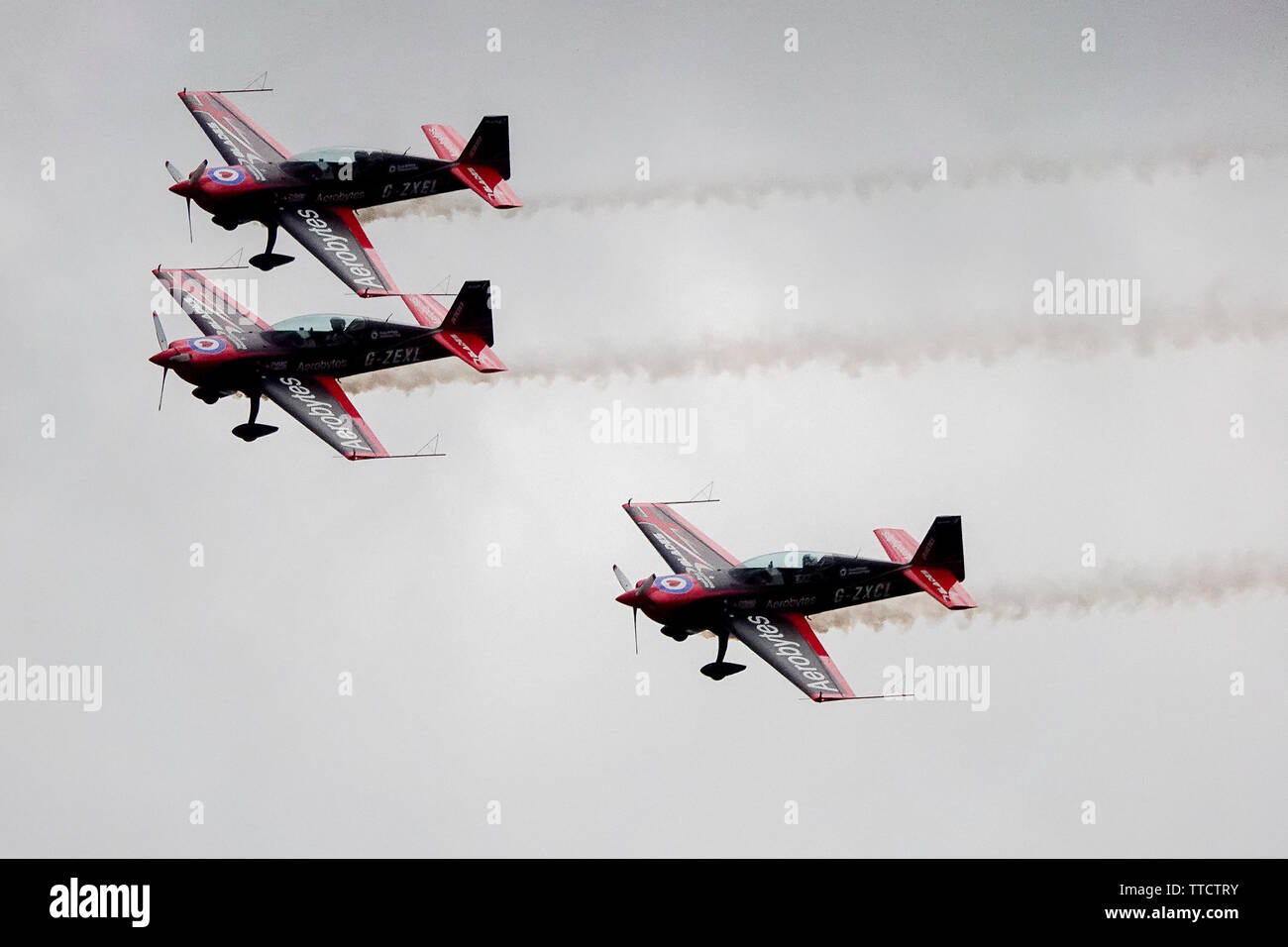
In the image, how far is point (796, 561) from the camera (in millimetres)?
80000

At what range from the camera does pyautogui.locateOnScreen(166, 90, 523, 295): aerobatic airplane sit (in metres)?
81.9

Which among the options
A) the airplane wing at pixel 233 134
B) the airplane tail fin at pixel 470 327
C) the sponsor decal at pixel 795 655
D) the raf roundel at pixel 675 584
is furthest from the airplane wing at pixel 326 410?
the sponsor decal at pixel 795 655

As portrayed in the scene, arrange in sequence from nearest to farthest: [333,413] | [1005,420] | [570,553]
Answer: [333,413] < [570,553] < [1005,420]

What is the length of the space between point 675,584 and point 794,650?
11.3ft

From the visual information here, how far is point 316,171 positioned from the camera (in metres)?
82.7

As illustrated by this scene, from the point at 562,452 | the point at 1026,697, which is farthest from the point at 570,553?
the point at 1026,697

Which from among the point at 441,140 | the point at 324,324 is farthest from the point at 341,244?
the point at 441,140

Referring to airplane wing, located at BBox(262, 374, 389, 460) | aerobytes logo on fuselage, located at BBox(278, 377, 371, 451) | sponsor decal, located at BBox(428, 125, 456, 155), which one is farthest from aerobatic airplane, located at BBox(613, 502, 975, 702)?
sponsor decal, located at BBox(428, 125, 456, 155)

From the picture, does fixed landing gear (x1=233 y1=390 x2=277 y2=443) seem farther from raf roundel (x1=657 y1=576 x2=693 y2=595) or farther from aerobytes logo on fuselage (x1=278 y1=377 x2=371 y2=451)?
raf roundel (x1=657 y1=576 x2=693 y2=595)

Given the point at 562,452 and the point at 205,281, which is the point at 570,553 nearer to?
the point at 562,452

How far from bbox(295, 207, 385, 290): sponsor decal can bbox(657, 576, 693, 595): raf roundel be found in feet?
34.8

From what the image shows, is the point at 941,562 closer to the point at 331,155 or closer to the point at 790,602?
the point at 790,602

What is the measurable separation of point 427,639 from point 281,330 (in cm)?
2819

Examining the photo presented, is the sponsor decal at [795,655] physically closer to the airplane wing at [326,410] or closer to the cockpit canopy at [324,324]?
the airplane wing at [326,410]
